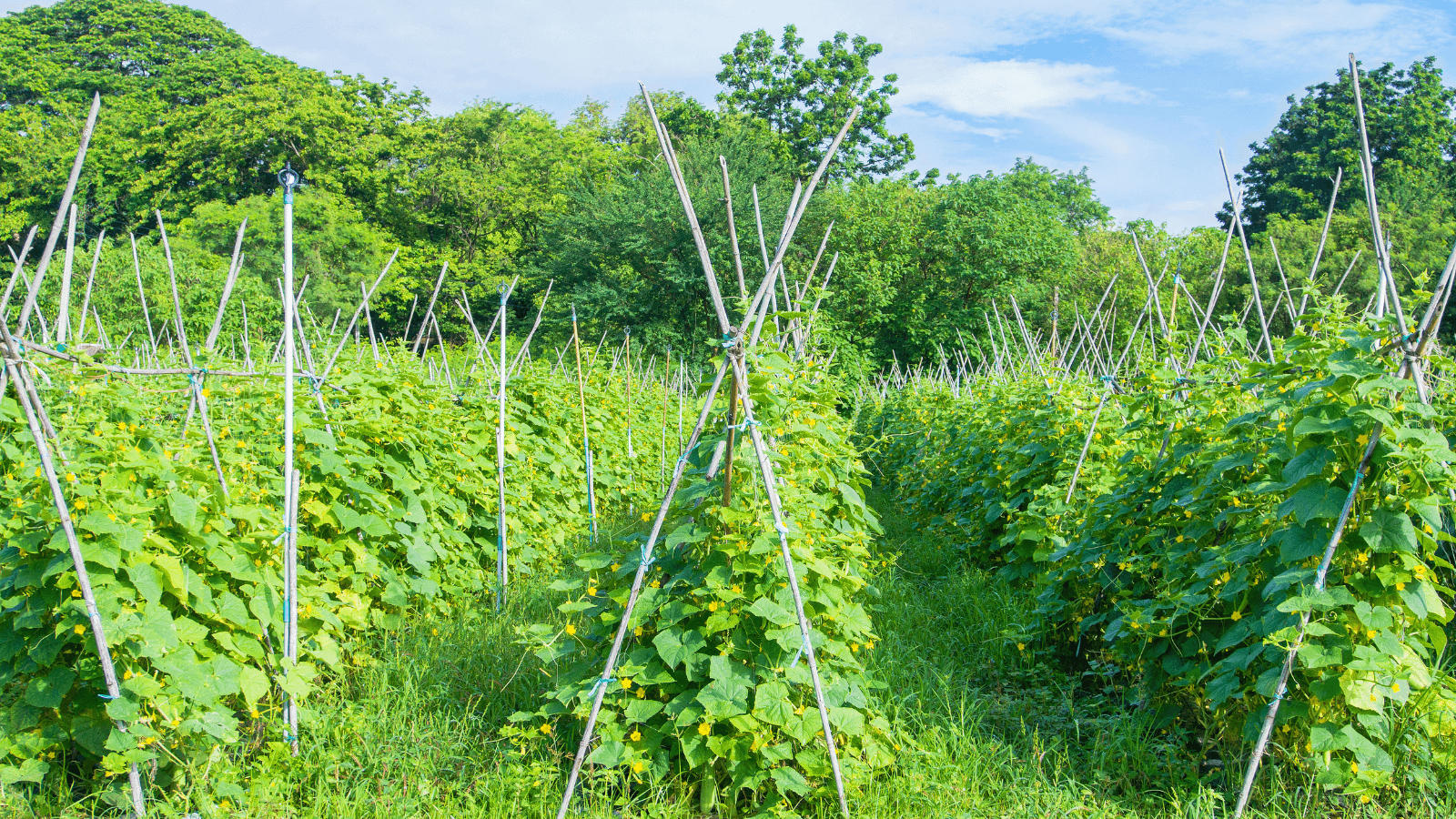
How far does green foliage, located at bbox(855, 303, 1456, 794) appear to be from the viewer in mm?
2744

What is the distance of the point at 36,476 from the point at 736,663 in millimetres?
2485

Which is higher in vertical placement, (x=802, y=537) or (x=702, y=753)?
(x=802, y=537)

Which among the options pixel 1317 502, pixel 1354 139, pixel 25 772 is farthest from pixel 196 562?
pixel 1354 139

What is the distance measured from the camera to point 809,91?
34.4m

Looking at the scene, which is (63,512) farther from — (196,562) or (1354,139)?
(1354,139)

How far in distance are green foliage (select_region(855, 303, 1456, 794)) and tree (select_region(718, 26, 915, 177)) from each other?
30988mm

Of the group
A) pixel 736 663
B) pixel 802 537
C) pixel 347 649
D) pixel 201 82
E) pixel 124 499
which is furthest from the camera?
pixel 201 82

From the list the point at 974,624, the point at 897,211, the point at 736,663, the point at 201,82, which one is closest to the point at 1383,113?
the point at 897,211

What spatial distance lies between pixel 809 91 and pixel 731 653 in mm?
34440

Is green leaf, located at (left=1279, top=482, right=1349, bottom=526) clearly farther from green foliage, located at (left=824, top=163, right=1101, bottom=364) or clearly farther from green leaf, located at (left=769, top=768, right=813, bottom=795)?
green foliage, located at (left=824, top=163, right=1101, bottom=364)

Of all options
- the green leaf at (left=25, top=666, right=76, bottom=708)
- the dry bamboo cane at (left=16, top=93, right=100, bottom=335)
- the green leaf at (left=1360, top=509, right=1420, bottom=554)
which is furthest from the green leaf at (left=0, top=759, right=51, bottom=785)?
the green leaf at (left=1360, top=509, right=1420, bottom=554)

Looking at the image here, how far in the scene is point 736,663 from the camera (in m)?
3.04

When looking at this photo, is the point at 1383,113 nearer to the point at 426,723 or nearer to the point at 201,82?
the point at 426,723

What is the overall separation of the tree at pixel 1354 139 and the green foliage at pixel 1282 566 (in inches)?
1200
